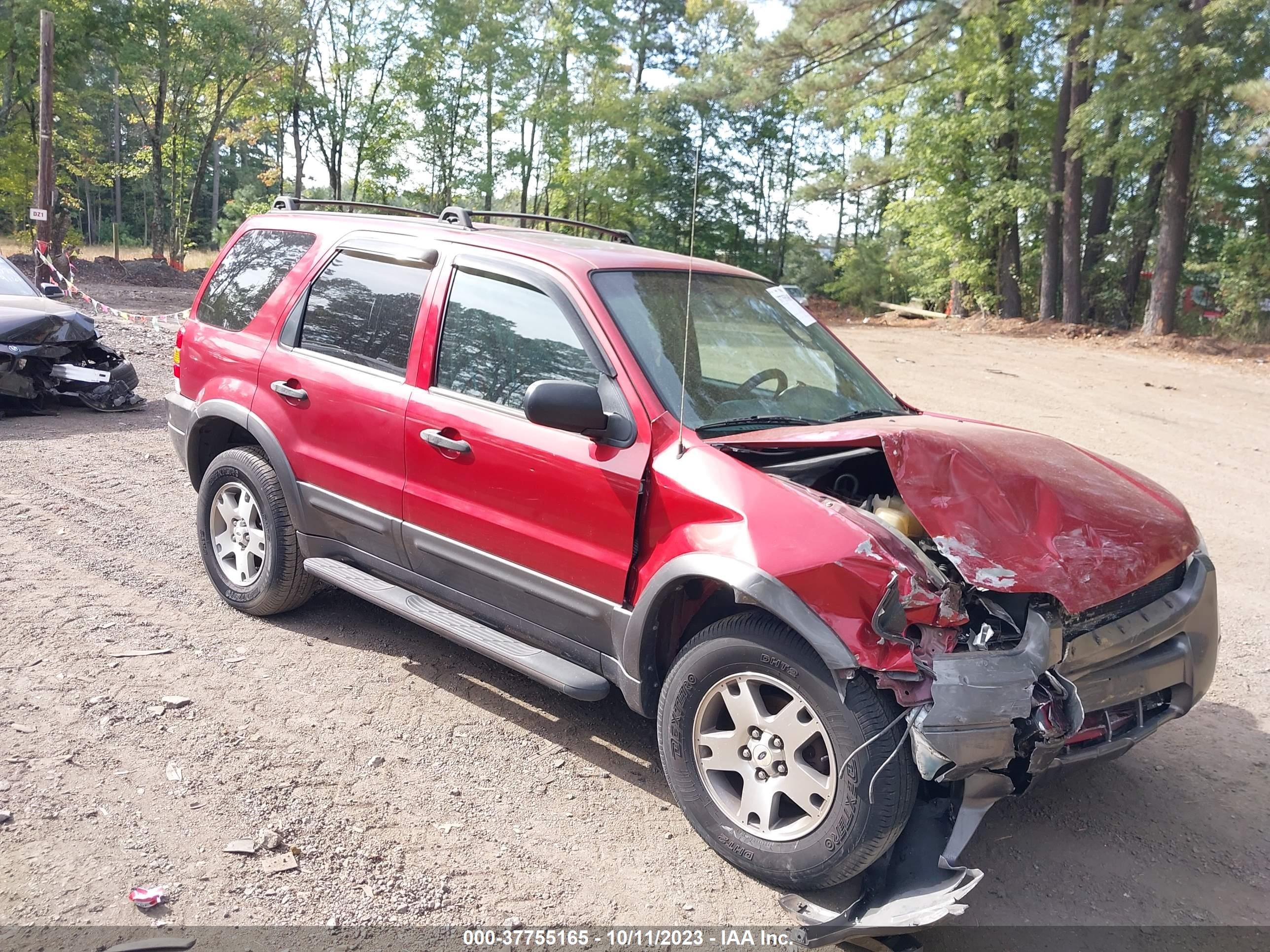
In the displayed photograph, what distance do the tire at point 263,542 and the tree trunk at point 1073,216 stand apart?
73.7ft

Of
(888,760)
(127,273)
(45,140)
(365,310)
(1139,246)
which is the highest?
(1139,246)

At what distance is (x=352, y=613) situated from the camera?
5172 millimetres

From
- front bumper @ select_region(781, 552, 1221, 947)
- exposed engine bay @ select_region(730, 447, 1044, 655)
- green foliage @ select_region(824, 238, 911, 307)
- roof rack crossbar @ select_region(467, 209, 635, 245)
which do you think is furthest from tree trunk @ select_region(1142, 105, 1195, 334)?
exposed engine bay @ select_region(730, 447, 1044, 655)

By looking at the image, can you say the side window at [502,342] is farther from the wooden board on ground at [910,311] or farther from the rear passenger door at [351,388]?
the wooden board on ground at [910,311]

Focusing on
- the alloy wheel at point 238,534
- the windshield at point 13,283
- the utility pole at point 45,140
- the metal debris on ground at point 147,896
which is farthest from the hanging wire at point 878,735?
the utility pole at point 45,140

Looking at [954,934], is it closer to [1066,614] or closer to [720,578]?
[1066,614]

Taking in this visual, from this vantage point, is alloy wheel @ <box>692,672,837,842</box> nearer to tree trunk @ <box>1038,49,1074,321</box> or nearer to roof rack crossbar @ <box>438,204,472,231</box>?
roof rack crossbar @ <box>438,204,472,231</box>

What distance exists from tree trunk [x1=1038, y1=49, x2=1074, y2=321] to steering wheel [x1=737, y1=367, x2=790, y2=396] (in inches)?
908

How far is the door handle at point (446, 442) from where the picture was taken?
391cm

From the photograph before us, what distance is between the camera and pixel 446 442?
3.96 metres

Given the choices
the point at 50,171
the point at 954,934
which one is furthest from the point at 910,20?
the point at 954,934

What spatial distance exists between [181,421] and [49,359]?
5412 millimetres

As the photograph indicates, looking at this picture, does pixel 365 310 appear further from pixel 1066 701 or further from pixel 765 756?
pixel 1066 701

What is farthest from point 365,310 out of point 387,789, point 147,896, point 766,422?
point 147,896
